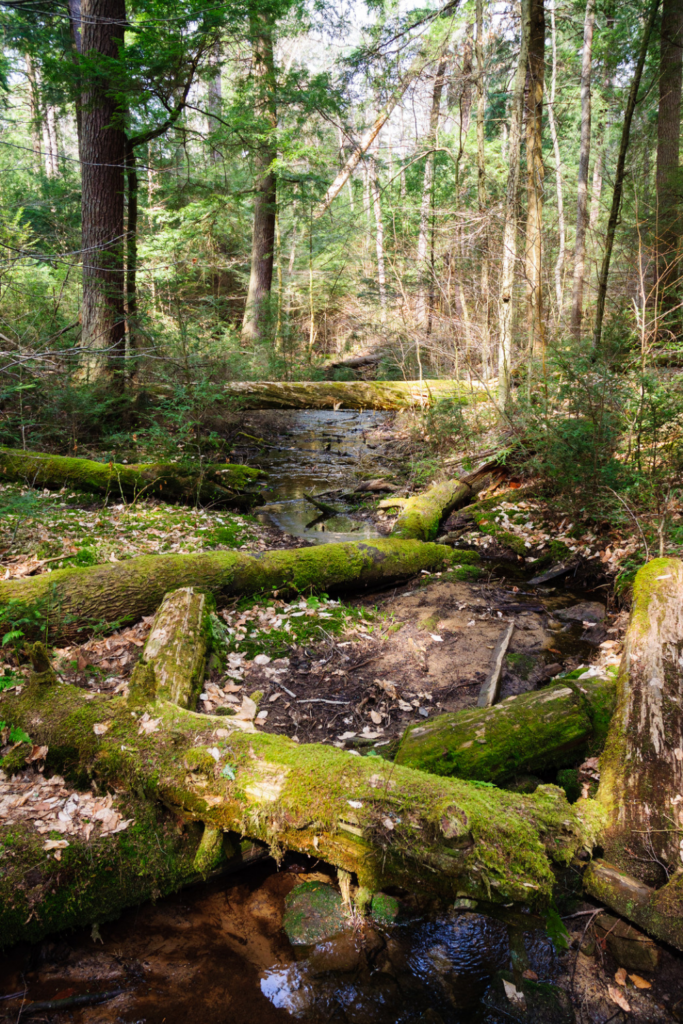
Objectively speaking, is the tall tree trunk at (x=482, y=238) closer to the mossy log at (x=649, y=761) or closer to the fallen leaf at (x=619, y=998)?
the mossy log at (x=649, y=761)

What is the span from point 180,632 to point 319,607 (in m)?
1.71

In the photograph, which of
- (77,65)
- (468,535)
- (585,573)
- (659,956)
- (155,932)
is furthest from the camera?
(77,65)

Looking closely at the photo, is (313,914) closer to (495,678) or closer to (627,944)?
(627,944)

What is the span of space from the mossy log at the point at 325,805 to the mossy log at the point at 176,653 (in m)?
0.25

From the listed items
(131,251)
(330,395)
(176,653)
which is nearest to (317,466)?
(330,395)

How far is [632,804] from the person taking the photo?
2662 millimetres

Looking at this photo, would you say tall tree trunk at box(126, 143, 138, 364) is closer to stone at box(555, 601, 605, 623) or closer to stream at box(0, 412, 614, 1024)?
stone at box(555, 601, 605, 623)

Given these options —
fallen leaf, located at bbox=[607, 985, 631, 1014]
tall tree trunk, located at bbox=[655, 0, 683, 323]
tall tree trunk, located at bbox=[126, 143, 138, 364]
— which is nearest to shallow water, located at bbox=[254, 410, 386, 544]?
tall tree trunk, located at bbox=[126, 143, 138, 364]

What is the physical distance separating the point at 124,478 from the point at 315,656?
4594mm

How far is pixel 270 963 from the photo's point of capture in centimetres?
252

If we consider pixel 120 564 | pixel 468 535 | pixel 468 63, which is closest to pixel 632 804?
pixel 120 564

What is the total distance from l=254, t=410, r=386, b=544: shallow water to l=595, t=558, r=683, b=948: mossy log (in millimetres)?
4526

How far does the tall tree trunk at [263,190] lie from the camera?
13.9 metres

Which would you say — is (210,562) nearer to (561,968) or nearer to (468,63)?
(561,968)
